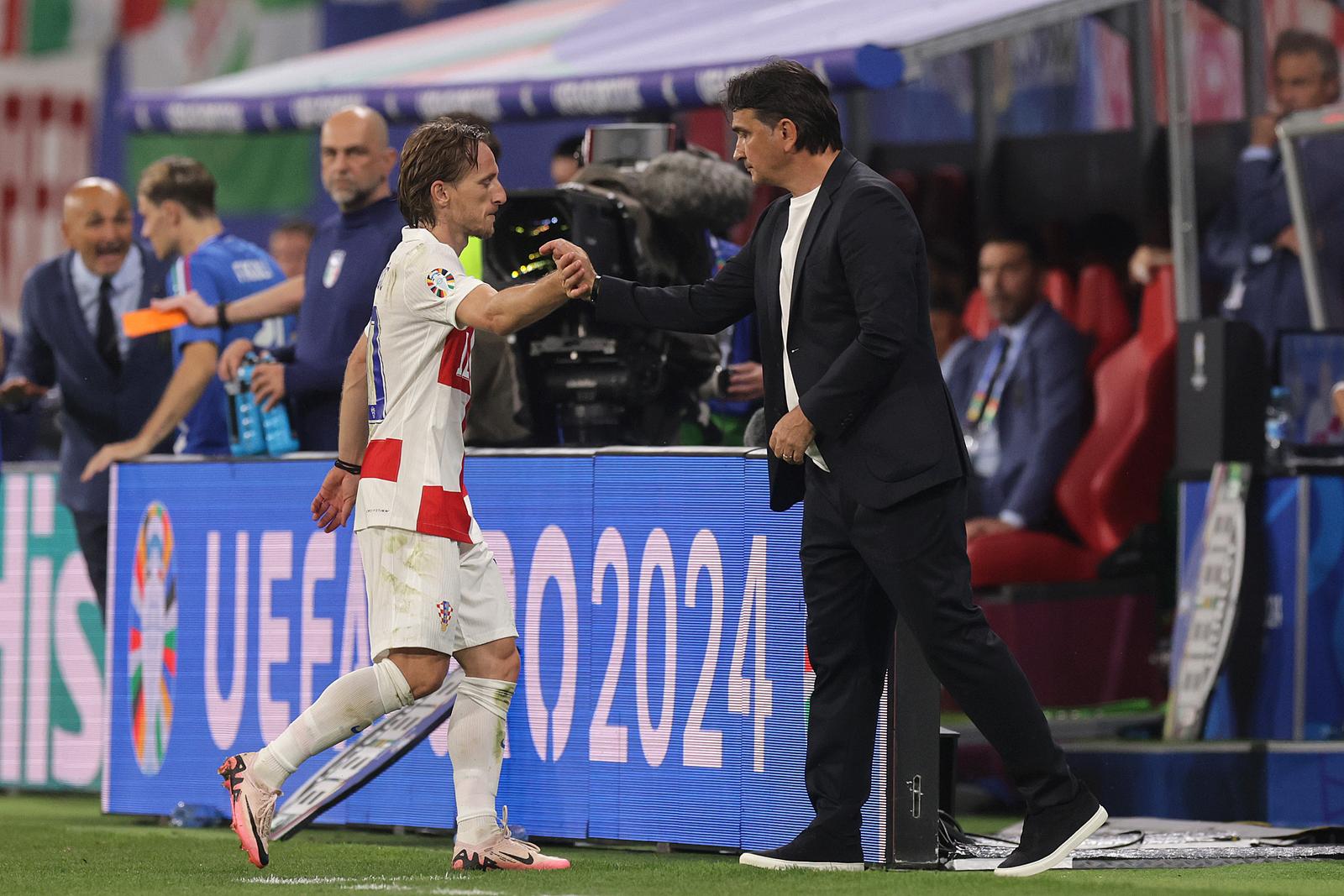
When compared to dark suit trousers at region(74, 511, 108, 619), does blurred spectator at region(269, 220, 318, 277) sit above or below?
above

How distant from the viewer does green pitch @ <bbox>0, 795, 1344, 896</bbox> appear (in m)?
5.59

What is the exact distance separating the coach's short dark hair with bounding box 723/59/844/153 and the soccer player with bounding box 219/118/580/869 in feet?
1.93

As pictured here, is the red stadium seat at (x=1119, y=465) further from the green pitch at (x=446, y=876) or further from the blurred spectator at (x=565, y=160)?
the green pitch at (x=446, y=876)

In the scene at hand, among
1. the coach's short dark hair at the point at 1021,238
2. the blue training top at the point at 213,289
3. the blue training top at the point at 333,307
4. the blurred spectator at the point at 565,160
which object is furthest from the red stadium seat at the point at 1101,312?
the blue training top at the point at 333,307

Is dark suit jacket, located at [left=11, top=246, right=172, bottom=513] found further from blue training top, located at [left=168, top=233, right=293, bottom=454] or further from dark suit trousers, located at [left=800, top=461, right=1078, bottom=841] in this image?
dark suit trousers, located at [left=800, top=461, right=1078, bottom=841]


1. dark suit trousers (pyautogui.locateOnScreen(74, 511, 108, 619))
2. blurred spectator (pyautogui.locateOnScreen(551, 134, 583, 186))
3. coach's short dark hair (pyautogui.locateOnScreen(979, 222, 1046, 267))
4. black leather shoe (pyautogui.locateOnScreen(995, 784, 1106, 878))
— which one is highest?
blurred spectator (pyautogui.locateOnScreen(551, 134, 583, 186))

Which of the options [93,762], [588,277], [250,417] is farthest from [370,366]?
[93,762]

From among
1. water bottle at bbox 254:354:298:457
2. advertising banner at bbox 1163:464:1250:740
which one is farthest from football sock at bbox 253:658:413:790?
advertising banner at bbox 1163:464:1250:740

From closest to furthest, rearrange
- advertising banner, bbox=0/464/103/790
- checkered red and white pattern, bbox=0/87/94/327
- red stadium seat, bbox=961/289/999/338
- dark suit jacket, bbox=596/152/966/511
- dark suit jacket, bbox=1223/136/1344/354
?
1. dark suit jacket, bbox=596/152/966/511
2. advertising banner, bbox=0/464/103/790
3. dark suit jacket, bbox=1223/136/1344/354
4. red stadium seat, bbox=961/289/999/338
5. checkered red and white pattern, bbox=0/87/94/327

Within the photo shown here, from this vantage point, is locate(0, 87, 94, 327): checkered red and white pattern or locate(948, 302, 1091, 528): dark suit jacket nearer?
locate(948, 302, 1091, 528): dark suit jacket

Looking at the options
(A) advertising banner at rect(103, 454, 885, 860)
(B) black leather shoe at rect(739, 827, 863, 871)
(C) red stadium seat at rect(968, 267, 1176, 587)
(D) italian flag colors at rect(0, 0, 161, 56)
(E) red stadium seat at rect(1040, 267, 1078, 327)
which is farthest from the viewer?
(D) italian flag colors at rect(0, 0, 161, 56)

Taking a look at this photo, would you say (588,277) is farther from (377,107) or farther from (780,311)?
(377,107)

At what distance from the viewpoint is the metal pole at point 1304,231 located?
9.70 metres

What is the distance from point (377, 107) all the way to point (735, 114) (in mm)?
5754
